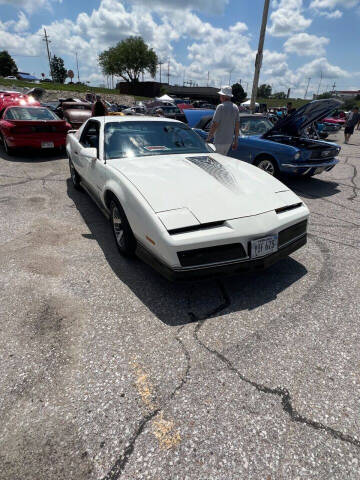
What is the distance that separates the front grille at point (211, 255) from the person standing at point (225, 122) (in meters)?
3.46

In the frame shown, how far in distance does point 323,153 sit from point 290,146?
80 cm

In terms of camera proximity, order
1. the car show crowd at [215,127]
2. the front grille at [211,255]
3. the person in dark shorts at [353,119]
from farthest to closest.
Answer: the person in dark shorts at [353,119] → the car show crowd at [215,127] → the front grille at [211,255]

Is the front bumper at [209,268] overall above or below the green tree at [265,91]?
below

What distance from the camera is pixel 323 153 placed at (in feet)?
18.8

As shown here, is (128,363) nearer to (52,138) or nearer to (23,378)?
(23,378)

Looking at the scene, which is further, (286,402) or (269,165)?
(269,165)

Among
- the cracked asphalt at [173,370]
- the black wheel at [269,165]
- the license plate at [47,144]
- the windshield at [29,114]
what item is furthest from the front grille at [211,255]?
the windshield at [29,114]

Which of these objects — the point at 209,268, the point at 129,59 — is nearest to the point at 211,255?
the point at 209,268

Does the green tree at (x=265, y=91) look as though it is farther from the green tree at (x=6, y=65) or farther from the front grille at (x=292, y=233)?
the front grille at (x=292, y=233)

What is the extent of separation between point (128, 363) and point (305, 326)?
138 cm

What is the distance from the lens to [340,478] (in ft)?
4.38

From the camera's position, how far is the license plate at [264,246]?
2314 millimetres

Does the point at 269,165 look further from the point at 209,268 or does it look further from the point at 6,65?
the point at 6,65

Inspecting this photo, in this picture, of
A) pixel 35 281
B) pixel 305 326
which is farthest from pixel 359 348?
pixel 35 281
